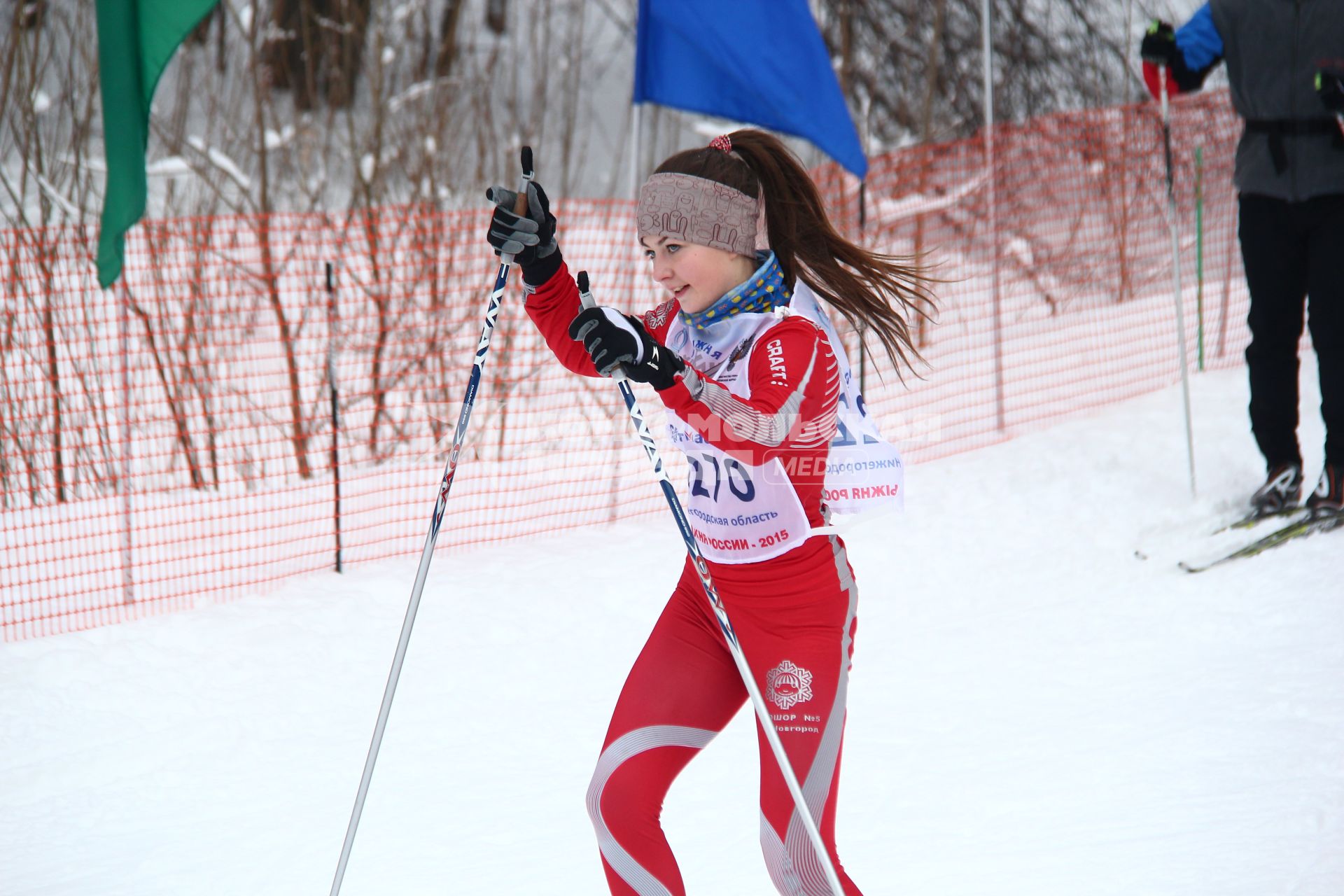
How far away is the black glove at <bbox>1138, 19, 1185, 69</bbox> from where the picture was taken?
527 cm

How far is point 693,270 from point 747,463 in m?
0.37

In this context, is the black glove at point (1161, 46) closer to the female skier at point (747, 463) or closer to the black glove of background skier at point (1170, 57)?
the black glove of background skier at point (1170, 57)

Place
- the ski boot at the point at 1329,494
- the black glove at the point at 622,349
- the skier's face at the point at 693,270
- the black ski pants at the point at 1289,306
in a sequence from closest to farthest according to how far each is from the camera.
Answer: the black glove at the point at 622,349
the skier's face at the point at 693,270
the black ski pants at the point at 1289,306
the ski boot at the point at 1329,494

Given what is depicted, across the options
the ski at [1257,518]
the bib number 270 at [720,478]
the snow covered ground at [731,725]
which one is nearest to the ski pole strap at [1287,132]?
the ski at [1257,518]

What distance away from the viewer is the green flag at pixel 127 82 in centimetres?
483

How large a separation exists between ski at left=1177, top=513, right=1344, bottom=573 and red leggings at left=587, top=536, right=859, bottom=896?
126 inches

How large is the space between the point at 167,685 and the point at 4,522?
80.1 inches

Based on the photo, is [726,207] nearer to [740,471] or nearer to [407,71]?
[740,471]

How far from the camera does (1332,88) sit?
15.5 feet

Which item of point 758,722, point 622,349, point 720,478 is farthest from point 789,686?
point 622,349

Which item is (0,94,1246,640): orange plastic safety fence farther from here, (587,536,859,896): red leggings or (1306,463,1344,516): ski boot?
(587,536,859,896): red leggings

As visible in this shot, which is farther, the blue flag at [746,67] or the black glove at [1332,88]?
the blue flag at [746,67]

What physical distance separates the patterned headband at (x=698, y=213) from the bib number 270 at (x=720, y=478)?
0.40 m

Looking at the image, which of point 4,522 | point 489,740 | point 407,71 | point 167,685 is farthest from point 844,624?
point 407,71
